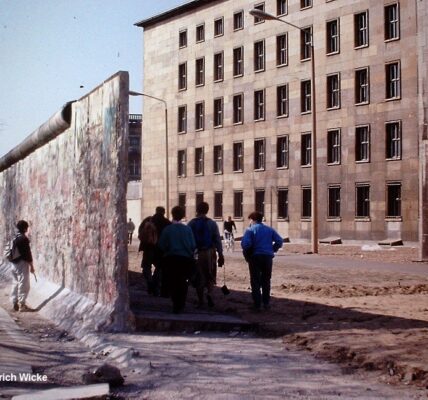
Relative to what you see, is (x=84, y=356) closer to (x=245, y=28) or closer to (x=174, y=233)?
(x=174, y=233)

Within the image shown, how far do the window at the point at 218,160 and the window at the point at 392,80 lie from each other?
13.4 m

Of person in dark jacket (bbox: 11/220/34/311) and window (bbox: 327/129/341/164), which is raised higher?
window (bbox: 327/129/341/164)

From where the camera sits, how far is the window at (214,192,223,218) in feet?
166

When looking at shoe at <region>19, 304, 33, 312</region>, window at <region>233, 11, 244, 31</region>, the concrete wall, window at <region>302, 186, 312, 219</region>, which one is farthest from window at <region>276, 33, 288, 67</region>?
shoe at <region>19, 304, 33, 312</region>

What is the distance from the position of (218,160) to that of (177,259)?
39.4 m

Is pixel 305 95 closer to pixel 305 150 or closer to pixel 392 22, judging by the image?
pixel 305 150

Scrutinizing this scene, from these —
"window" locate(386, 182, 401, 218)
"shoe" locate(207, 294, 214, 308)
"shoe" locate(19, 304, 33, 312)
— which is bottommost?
"shoe" locate(19, 304, 33, 312)

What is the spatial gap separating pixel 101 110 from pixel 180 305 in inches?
121

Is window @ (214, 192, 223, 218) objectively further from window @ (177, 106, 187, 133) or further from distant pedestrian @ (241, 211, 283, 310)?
distant pedestrian @ (241, 211, 283, 310)

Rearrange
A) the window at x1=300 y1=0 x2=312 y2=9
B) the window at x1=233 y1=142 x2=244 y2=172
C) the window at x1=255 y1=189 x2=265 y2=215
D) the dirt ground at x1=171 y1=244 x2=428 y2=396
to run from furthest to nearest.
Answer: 1. the window at x1=233 y1=142 x2=244 y2=172
2. the window at x1=255 y1=189 x2=265 y2=215
3. the window at x1=300 y1=0 x2=312 y2=9
4. the dirt ground at x1=171 y1=244 x2=428 y2=396

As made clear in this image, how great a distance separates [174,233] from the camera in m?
11.8

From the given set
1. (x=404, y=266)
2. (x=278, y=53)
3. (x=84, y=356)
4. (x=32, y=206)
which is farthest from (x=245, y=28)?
(x=84, y=356)

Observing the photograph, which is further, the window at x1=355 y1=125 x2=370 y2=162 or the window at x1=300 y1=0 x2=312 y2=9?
the window at x1=300 y1=0 x2=312 y2=9

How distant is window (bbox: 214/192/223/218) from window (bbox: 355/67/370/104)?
1224cm
